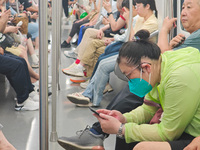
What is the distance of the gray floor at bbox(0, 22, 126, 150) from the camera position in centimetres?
243

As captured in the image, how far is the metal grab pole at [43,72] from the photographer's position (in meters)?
1.04

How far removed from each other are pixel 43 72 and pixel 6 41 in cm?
253

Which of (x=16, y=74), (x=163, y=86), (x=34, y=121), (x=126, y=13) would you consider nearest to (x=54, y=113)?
(x=34, y=121)

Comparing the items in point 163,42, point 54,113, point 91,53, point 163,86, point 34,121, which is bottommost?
point 34,121

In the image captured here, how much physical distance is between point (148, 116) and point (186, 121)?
39 centimetres

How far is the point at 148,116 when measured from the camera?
1.82m

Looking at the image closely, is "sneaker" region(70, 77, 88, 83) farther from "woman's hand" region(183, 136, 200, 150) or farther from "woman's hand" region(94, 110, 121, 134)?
"woman's hand" region(183, 136, 200, 150)

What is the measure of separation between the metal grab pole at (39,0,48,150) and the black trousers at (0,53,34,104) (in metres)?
2.02

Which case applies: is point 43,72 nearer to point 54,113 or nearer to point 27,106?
point 54,113

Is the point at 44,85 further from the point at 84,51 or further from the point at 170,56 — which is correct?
the point at 84,51

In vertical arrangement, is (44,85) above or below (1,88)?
above

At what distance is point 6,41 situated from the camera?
11.3 feet

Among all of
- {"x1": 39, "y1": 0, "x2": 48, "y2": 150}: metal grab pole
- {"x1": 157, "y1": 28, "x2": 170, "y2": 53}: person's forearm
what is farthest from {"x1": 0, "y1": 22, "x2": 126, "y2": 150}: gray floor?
{"x1": 39, "y1": 0, "x2": 48, "y2": 150}: metal grab pole

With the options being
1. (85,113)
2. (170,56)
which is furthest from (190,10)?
(85,113)
